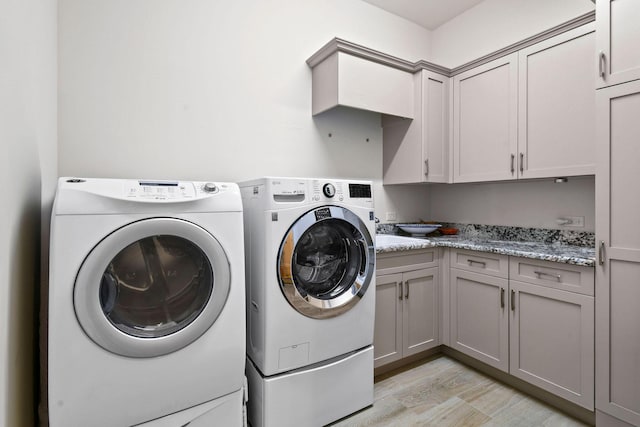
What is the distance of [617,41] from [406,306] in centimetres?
183

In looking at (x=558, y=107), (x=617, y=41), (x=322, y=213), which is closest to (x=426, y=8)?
(x=558, y=107)

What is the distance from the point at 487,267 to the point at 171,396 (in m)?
1.94

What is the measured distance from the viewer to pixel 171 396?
4.11ft

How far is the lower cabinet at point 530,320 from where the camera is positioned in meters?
1.73

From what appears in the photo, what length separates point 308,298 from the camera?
1.62 meters

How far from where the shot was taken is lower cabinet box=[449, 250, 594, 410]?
68.0 inches

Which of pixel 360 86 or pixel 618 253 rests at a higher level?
pixel 360 86

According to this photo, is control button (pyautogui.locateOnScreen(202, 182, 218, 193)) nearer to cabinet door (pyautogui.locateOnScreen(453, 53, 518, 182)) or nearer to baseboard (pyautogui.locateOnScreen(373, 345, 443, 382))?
baseboard (pyautogui.locateOnScreen(373, 345, 443, 382))

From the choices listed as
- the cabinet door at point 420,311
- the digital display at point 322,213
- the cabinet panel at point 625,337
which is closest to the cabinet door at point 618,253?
the cabinet panel at point 625,337

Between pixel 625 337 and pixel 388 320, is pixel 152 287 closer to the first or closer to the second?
pixel 388 320

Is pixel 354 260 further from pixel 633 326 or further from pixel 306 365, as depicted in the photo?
pixel 633 326

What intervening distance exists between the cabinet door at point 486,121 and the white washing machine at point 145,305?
6.40ft

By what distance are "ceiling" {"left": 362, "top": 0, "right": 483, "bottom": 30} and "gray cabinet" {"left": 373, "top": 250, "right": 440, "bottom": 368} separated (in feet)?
6.85

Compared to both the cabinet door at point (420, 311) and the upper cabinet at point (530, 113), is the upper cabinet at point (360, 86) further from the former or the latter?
the cabinet door at point (420, 311)
